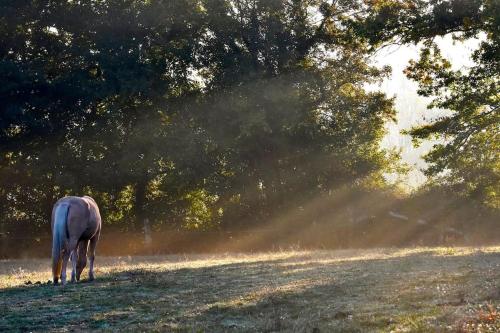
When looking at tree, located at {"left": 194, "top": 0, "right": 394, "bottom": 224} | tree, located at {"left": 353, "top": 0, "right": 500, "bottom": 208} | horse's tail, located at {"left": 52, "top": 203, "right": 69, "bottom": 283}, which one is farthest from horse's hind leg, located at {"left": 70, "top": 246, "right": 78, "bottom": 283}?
tree, located at {"left": 194, "top": 0, "right": 394, "bottom": 224}

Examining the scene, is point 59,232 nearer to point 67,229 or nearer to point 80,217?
point 67,229

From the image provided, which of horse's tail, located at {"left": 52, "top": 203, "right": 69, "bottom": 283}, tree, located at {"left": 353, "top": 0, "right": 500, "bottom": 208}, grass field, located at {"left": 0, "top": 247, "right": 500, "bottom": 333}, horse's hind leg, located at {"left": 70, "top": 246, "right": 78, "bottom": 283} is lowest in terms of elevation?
grass field, located at {"left": 0, "top": 247, "right": 500, "bottom": 333}

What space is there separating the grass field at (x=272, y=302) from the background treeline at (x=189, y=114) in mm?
19047

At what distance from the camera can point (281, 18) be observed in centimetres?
3659

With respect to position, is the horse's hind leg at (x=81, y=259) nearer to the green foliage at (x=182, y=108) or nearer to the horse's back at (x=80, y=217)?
the horse's back at (x=80, y=217)

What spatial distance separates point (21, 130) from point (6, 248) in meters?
6.75

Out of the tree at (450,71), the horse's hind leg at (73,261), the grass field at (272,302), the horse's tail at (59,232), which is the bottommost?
the grass field at (272,302)

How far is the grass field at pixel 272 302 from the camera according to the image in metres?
8.61

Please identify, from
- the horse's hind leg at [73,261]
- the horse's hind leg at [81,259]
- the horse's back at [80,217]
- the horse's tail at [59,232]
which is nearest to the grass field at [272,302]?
the horse's hind leg at [73,261]

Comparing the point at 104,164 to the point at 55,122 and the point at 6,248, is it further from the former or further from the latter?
the point at 6,248

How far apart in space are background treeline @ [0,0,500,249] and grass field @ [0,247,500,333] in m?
19.0

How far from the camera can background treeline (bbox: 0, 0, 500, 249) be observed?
33.8 metres

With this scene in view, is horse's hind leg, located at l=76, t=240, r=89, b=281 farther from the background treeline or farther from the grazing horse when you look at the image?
the background treeline

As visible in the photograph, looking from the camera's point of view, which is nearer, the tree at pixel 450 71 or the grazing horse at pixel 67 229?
the grazing horse at pixel 67 229
